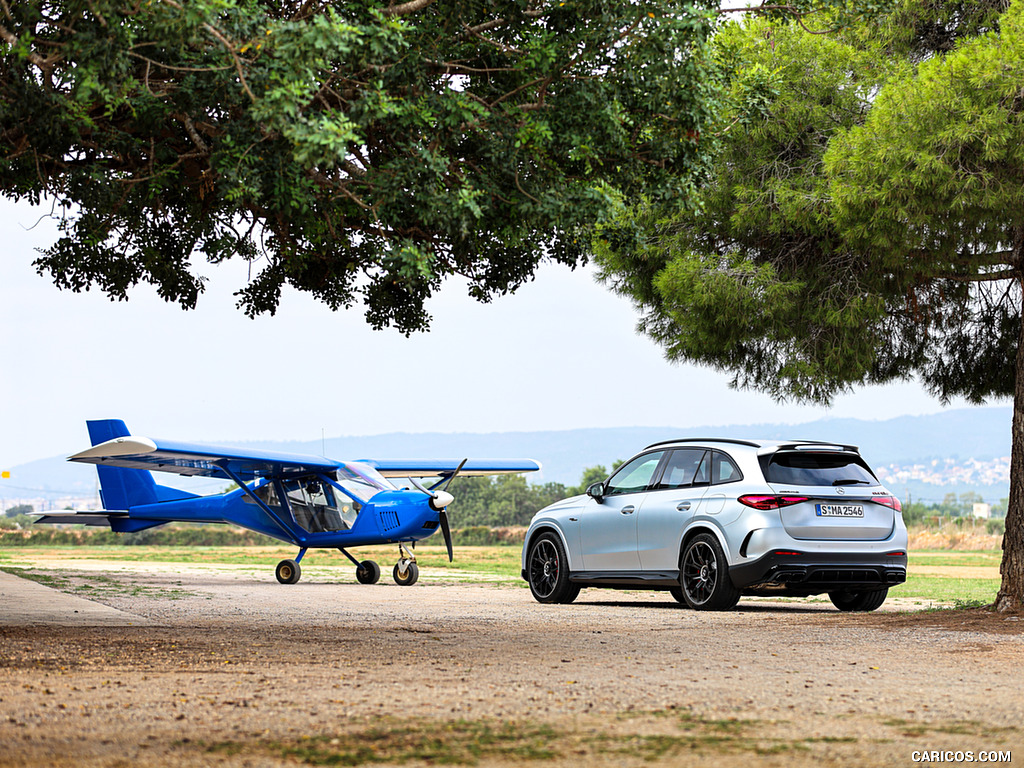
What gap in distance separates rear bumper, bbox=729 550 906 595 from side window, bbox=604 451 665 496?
1.95 meters

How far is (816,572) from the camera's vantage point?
12.3 meters

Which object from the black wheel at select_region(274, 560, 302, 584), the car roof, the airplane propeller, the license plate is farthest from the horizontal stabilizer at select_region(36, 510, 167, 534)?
the license plate

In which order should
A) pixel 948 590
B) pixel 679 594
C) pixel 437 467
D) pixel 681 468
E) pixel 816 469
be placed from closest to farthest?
1. pixel 816 469
2. pixel 681 468
3. pixel 679 594
4. pixel 948 590
5. pixel 437 467

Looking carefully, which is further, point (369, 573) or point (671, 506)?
point (369, 573)

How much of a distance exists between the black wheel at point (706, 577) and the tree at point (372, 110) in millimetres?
3972

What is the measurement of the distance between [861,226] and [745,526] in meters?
3.22

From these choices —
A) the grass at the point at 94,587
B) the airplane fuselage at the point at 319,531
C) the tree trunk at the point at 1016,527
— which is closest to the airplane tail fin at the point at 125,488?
the airplane fuselage at the point at 319,531

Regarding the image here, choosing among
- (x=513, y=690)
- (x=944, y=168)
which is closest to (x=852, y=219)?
(x=944, y=168)

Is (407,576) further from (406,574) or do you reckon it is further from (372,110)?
(372,110)

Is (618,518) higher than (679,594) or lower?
higher

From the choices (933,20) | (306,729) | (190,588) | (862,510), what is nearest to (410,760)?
(306,729)

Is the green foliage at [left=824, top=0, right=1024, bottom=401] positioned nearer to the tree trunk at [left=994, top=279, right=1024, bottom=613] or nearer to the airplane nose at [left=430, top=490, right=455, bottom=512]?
the tree trunk at [left=994, top=279, right=1024, bottom=613]

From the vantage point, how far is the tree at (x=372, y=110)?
25.3 ft

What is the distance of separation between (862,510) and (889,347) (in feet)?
9.29
